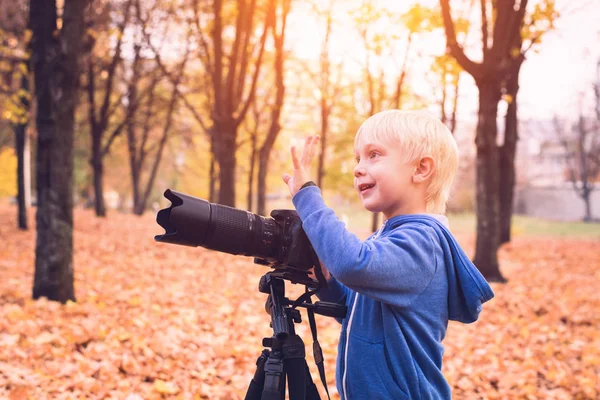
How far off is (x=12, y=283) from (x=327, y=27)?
47.7 feet

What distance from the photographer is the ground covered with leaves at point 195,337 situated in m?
3.62

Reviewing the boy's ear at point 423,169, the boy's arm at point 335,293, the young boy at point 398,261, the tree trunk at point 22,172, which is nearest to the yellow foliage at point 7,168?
the tree trunk at point 22,172

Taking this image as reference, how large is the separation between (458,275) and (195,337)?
3600 millimetres

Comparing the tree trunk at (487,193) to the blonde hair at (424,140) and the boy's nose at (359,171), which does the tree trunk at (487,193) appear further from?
the boy's nose at (359,171)

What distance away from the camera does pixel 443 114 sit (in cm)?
1772

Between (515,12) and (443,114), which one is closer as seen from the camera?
(515,12)

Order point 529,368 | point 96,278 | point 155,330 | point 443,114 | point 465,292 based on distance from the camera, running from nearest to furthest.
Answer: point 465,292 < point 529,368 < point 155,330 < point 96,278 < point 443,114

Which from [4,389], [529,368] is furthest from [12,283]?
[529,368]

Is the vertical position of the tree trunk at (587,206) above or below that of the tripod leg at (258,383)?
below

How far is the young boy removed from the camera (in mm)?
1489

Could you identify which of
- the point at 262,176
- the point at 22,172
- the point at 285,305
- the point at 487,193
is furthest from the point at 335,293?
the point at 262,176

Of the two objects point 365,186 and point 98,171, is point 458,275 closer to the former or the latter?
point 365,186

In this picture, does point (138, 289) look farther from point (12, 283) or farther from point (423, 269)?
point (423, 269)

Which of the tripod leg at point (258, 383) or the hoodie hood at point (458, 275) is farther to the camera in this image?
the tripod leg at point (258, 383)
